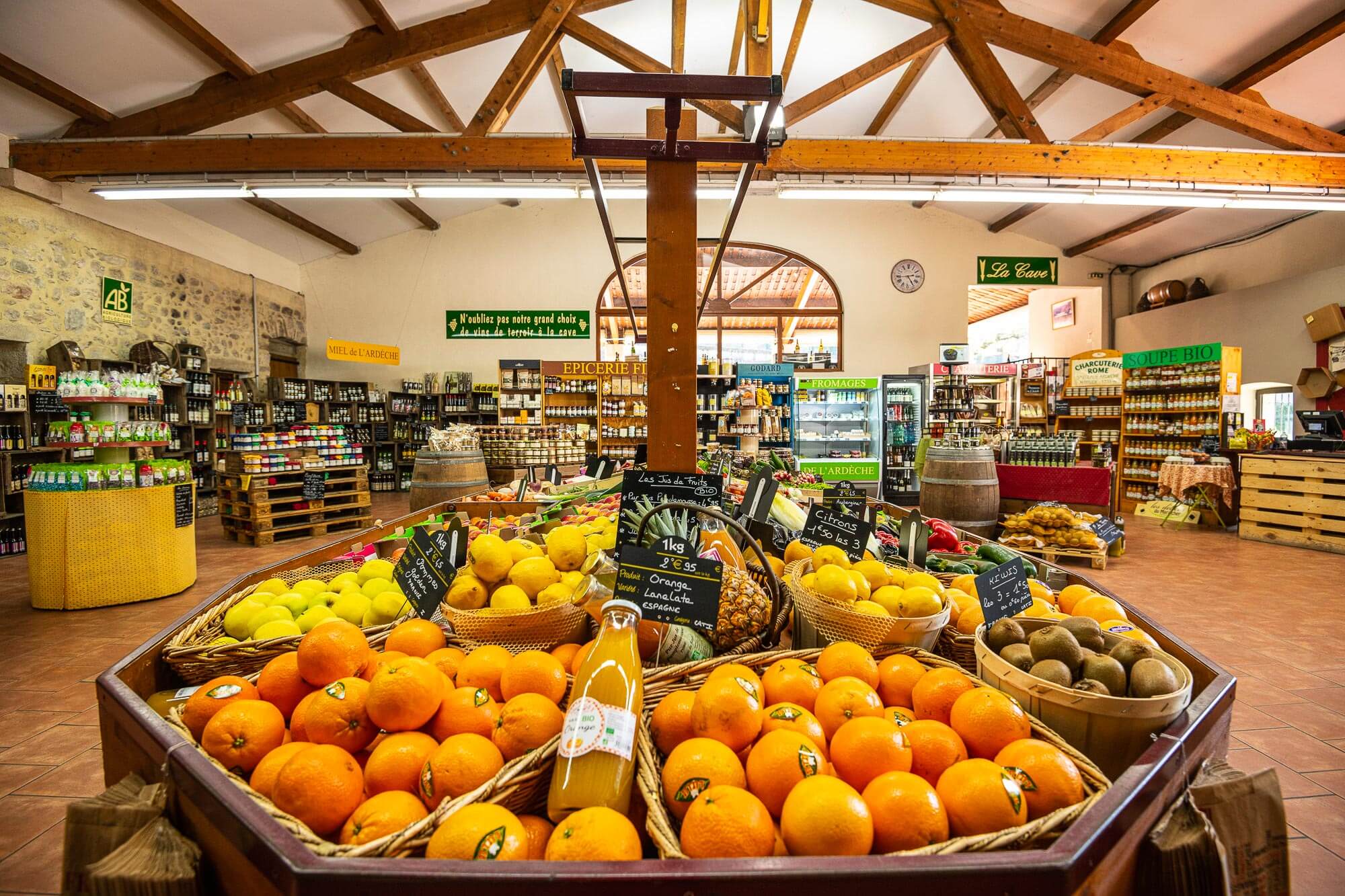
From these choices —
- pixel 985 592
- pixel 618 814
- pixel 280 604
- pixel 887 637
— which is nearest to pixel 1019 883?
pixel 618 814

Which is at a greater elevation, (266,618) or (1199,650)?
(266,618)

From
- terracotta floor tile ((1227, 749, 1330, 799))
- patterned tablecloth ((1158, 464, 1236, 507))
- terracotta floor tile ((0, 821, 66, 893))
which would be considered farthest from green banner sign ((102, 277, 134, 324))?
patterned tablecloth ((1158, 464, 1236, 507))

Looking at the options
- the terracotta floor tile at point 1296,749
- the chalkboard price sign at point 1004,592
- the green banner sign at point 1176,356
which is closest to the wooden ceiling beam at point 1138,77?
the green banner sign at point 1176,356

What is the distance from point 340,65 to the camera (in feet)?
21.0

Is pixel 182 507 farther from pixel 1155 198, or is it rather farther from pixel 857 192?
pixel 1155 198

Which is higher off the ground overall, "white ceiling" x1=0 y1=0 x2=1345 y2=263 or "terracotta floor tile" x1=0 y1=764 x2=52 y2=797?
"white ceiling" x1=0 y1=0 x2=1345 y2=263

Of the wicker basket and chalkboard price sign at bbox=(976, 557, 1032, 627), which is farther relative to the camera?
chalkboard price sign at bbox=(976, 557, 1032, 627)

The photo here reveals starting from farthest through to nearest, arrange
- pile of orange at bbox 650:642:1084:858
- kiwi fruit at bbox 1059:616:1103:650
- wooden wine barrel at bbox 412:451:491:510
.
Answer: wooden wine barrel at bbox 412:451:491:510
kiwi fruit at bbox 1059:616:1103:650
pile of orange at bbox 650:642:1084:858

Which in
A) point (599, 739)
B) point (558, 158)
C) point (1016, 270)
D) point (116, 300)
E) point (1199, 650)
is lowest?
point (1199, 650)

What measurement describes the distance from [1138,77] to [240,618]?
8.84 metres

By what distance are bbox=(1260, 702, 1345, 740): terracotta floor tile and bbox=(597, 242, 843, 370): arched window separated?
965cm

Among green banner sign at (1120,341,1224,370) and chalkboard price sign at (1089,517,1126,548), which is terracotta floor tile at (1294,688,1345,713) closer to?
chalkboard price sign at (1089,517,1126,548)

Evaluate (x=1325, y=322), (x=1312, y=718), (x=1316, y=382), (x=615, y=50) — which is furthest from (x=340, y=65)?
(x=1316, y=382)

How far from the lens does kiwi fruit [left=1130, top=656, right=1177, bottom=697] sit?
1045mm
